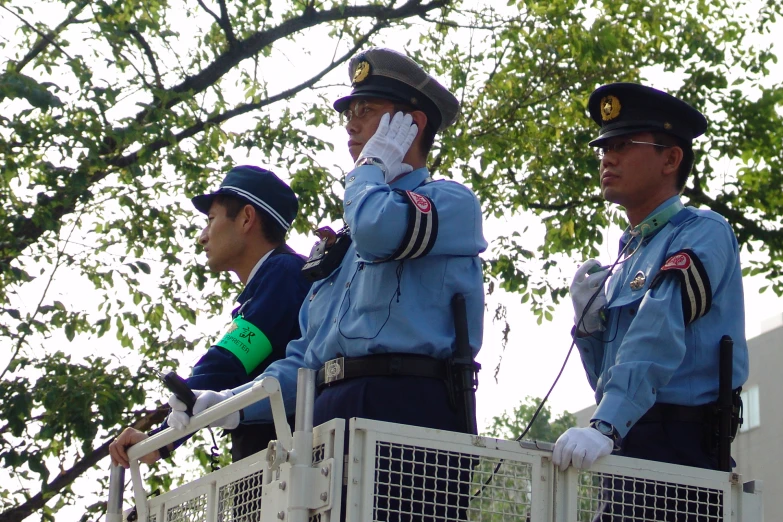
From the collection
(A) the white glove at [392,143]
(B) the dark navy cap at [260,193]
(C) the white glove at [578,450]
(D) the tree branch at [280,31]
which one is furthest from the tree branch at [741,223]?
(C) the white glove at [578,450]

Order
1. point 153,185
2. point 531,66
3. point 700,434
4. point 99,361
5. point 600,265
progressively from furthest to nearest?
point 531,66 < point 153,185 < point 99,361 < point 600,265 < point 700,434

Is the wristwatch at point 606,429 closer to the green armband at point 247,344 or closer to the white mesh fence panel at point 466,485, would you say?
the white mesh fence panel at point 466,485

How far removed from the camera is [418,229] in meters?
3.92

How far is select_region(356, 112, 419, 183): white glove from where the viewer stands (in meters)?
4.25

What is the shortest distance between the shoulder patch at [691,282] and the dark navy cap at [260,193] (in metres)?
1.65

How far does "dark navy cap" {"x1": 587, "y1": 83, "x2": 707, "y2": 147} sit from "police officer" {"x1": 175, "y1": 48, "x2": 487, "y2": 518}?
60 centimetres

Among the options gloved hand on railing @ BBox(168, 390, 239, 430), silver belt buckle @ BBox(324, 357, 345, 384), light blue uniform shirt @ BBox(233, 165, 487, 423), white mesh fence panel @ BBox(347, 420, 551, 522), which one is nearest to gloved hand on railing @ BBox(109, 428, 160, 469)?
gloved hand on railing @ BBox(168, 390, 239, 430)

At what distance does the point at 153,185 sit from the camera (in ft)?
35.1

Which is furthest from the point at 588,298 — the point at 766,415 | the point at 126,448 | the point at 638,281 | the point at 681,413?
the point at 766,415

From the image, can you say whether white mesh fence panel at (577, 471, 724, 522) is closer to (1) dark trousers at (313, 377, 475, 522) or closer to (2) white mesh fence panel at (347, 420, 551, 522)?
(2) white mesh fence panel at (347, 420, 551, 522)

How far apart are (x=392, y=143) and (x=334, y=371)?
78 centimetres

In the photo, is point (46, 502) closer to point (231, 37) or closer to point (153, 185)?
point (153, 185)

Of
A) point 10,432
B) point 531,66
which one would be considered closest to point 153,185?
point 10,432

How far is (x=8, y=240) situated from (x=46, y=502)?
193cm
